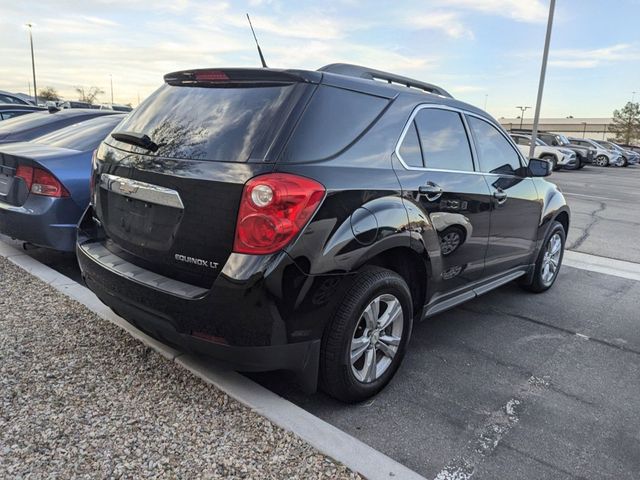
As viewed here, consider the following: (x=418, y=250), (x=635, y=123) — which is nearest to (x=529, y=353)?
(x=418, y=250)

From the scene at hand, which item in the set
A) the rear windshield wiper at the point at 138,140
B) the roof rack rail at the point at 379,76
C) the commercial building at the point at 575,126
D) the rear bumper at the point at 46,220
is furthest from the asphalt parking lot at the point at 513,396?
the commercial building at the point at 575,126

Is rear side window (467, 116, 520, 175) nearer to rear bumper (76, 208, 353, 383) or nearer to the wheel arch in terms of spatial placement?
the wheel arch

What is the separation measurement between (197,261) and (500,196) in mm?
2477

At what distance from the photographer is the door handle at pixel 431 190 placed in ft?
10.2

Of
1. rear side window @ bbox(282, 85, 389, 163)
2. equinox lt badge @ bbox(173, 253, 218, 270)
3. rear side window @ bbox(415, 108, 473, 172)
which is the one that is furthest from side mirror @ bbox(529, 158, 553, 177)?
equinox lt badge @ bbox(173, 253, 218, 270)

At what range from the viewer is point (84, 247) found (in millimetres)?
3201

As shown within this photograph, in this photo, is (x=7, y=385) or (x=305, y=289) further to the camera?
(x=7, y=385)

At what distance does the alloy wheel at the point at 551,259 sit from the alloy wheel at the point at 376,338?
101 inches

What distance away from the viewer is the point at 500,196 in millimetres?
3992

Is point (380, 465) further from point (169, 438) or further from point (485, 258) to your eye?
point (485, 258)

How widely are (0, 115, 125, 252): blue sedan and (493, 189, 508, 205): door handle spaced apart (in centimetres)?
337

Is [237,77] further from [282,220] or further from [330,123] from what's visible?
[282,220]

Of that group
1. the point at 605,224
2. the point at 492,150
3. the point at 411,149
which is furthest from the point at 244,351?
the point at 605,224

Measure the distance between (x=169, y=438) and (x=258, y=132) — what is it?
1.48 m
